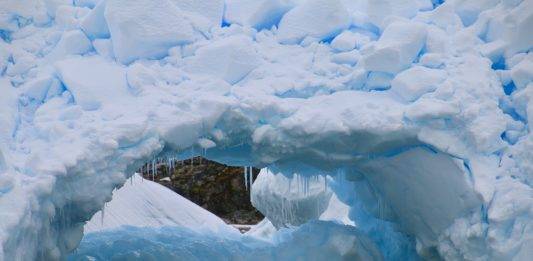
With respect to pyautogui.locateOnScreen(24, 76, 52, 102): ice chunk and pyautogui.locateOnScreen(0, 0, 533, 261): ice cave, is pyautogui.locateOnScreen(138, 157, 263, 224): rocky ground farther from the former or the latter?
pyautogui.locateOnScreen(24, 76, 52, 102): ice chunk

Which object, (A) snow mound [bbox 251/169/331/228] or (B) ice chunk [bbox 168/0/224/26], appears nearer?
(B) ice chunk [bbox 168/0/224/26]

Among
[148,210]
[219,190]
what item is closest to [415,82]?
[148,210]

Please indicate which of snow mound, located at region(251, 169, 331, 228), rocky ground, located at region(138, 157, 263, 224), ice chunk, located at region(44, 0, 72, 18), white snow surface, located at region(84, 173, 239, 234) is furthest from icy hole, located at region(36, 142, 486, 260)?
rocky ground, located at region(138, 157, 263, 224)

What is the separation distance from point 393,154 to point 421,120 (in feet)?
Answer: 1.23

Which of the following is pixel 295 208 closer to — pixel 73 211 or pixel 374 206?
pixel 374 206

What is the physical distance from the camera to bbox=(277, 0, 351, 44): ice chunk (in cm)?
464

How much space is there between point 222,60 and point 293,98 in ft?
1.41

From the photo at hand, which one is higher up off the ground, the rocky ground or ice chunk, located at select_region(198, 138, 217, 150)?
ice chunk, located at select_region(198, 138, 217, 150)

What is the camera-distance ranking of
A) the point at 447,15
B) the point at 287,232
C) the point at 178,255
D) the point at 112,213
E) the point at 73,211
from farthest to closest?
the point at 112,213
the point at 287,232
the point at 178,255
the point at 447,15
the point at 73,211

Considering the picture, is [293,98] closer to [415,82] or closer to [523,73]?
[415,82]

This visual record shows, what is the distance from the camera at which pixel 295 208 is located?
678 cm

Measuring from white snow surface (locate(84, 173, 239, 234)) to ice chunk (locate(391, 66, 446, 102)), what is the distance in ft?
11.2

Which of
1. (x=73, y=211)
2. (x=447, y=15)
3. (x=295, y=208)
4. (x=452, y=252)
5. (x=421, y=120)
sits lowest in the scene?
(x=295, y=208)

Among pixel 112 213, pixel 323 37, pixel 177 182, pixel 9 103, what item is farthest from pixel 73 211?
pixel 177 182
